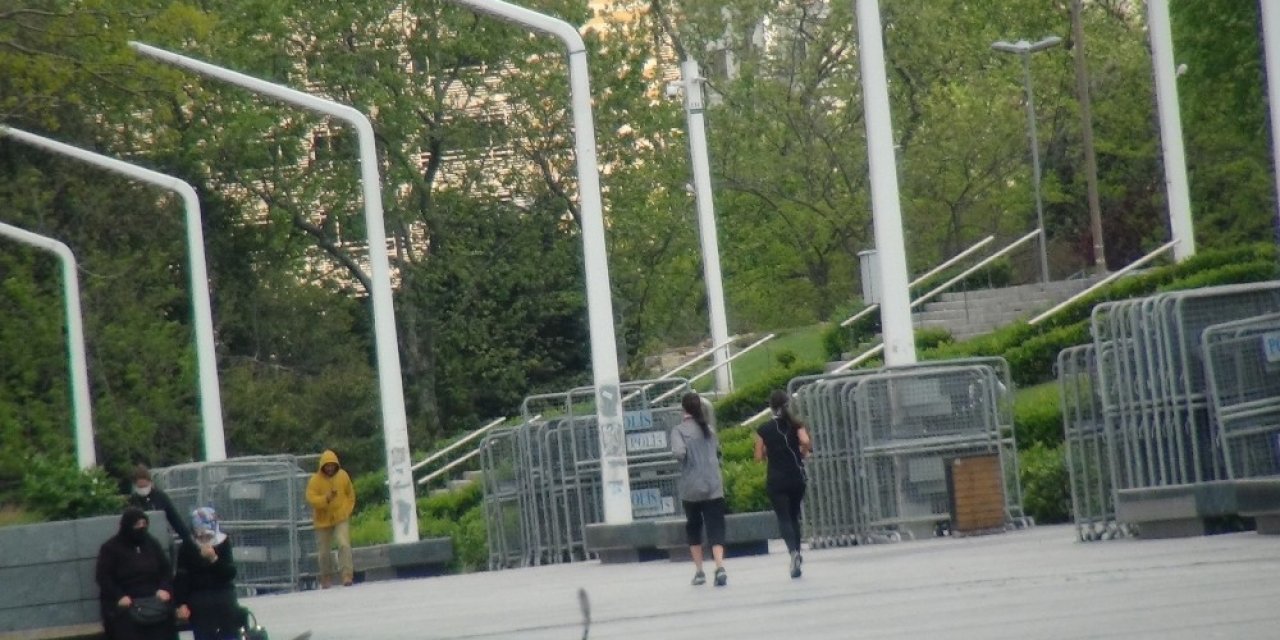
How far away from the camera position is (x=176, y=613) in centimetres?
1764

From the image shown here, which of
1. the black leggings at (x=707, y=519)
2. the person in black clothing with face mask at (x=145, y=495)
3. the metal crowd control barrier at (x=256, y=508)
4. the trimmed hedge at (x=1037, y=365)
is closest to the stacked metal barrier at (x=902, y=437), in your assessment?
the trimmed hedge at (x=1037, y=365)

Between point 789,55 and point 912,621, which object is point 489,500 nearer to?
point 912,621

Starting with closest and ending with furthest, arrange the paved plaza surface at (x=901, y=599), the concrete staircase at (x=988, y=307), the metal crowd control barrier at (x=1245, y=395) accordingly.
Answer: the paved plaza surface at (x=901, y=599) < the metal crowd control barrier at (x=1245, y=395) < the concrete staircase at (x=988, y=307)

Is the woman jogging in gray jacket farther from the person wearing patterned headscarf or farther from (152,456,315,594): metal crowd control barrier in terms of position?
(152,456,315,594): metal crowd control barrier

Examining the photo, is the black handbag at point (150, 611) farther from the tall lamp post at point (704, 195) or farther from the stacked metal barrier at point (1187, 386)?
the tall lamp post at point (704, 195)

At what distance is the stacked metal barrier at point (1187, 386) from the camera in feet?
63.8

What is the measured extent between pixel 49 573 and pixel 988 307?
100ft

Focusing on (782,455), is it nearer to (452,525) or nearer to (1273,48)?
(1273,48)

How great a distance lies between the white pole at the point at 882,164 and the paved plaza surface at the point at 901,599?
2.76 metres

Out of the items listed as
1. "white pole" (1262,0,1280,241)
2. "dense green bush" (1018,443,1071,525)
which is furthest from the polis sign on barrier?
"dense green bush" (1018,443,1071,525)

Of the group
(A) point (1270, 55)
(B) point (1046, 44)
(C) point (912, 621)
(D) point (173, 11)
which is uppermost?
(B) point (1046, 44)

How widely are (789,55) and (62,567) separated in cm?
4662

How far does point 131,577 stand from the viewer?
695 inches

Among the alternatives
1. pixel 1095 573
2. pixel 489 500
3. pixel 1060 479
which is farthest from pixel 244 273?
pixel 1095 573
